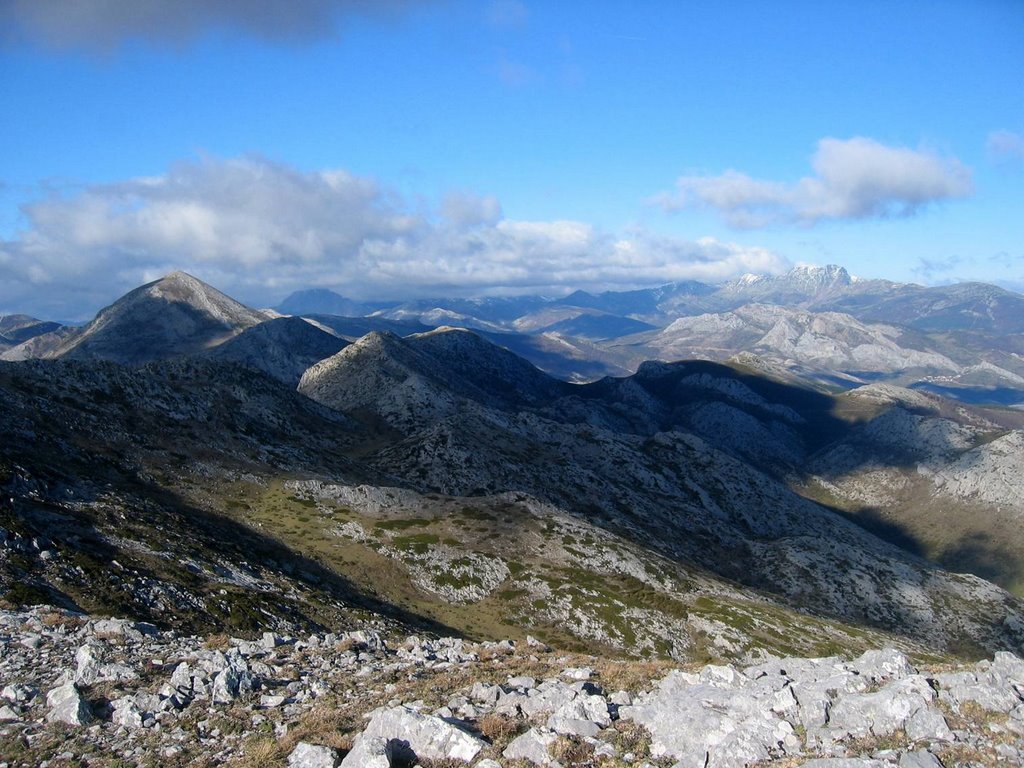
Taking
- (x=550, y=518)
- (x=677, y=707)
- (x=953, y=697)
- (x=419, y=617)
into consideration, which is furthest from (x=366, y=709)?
(x=550, y=518)

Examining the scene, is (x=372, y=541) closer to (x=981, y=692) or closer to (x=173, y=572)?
(x=173, y=572)

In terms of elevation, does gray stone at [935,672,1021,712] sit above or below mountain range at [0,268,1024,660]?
above

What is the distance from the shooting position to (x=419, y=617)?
241ft

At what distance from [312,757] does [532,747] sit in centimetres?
596

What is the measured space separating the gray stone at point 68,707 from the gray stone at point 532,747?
1337cm

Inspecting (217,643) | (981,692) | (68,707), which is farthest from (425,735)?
(981,692)

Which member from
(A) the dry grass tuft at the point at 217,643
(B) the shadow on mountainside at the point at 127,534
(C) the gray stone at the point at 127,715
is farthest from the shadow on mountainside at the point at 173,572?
(C) the gray stone at the point at 127,715

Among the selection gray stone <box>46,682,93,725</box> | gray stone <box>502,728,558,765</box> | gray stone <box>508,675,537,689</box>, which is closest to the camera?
gray stone <box>502,728,558,765</box>

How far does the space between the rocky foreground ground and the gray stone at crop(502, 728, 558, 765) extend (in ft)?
0.18

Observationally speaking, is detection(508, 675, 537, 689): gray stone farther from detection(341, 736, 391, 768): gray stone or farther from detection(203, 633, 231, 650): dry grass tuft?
detection(203, 633, 231, 650): dry grass tuft

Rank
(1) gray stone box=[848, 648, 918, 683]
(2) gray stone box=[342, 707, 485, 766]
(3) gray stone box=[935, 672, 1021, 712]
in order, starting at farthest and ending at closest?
(1) gray stone box=[848, 648, 918, 683] < (3) gray stone box=[935, 672, 1021, 712] < (2) gray stone box=[342, 707, 485, 766]

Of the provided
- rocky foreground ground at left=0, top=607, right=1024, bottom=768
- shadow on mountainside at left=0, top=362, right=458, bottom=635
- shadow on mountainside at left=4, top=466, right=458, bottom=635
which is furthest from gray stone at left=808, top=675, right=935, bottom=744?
shadow on mountainside at left=0, top=362, right=458, bottom=635

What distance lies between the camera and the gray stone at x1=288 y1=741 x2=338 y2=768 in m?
16.1

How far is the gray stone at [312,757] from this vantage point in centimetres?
1608
